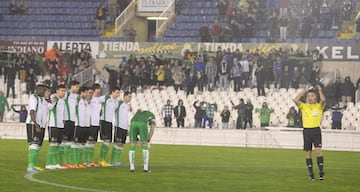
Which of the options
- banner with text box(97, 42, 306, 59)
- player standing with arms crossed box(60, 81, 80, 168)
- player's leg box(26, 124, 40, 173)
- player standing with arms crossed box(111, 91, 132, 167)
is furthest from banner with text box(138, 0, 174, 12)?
player's leg box(26, 124, 40, 173)

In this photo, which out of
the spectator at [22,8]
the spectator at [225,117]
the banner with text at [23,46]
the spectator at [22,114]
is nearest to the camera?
the spectator at [225,117]

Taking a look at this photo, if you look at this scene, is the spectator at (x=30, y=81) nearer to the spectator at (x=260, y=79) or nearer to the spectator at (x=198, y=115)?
the spectator at (x=198, y=115)

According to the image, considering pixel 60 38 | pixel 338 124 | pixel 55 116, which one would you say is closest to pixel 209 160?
pixel 55 116

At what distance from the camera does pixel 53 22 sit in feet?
184

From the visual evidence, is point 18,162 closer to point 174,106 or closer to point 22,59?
point 174,106

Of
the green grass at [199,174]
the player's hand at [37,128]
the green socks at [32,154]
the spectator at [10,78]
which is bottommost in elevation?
the green grass at [199,174]

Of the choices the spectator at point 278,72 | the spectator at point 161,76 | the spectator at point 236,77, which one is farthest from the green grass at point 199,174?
the spectator at point 161,76

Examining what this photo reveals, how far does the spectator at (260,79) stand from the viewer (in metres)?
46.7

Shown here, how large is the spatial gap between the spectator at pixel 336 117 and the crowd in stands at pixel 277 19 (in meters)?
6.98

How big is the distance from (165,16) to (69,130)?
102ft

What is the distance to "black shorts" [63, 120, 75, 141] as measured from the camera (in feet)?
77.1

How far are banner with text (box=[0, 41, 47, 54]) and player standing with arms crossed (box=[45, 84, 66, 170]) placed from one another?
28.4 meters

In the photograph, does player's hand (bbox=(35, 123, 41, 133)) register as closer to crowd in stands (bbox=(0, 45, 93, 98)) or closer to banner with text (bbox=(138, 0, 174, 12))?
crowd in stands (bbox=(0, 45, 93, 98))

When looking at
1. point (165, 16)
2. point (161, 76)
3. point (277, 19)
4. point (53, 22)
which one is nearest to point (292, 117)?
point (161, 76)
